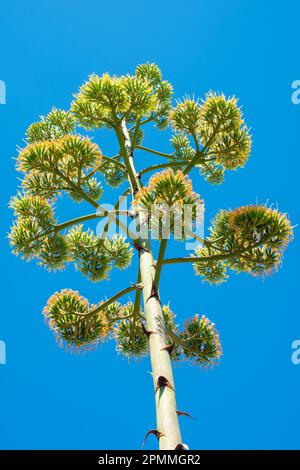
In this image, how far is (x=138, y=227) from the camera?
571 cm

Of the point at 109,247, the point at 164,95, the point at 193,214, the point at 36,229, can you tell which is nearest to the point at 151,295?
the point at 193,214

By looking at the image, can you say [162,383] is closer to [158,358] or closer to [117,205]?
[158,358]

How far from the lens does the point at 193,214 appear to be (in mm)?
4723

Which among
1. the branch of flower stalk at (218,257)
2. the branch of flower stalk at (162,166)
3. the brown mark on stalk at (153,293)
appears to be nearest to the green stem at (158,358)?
the brown mark on stalk at (153,293)

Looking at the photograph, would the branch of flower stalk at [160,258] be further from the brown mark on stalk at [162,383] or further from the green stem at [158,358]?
the brown mark on stalk at [162,383]

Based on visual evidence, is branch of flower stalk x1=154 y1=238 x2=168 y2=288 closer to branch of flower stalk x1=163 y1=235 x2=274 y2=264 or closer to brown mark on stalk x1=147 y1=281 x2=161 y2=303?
brown mark on stalk x1=147 y1=281 x2=161 y2=303

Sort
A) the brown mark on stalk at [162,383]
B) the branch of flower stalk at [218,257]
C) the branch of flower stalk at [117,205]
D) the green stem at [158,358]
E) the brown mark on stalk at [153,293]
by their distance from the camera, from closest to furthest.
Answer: the green stem at [158,358]
the brown mark on stalk at [162,383]
the brown mark on stalk at [153,293]
the branch of flower stalk at [218,257]
the branch of flower stalk at [117,205]

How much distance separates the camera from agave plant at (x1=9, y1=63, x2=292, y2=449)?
4777 mm

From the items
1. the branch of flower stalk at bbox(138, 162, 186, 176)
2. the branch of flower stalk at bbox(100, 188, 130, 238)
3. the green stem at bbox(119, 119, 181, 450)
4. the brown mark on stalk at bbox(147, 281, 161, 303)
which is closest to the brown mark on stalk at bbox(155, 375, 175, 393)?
the green stem at bbox(119, 119, 181, 450)

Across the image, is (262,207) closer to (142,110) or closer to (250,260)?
(250,260)

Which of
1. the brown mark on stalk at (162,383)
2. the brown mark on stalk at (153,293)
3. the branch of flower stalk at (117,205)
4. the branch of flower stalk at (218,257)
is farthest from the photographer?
the branch of flower stalk at (117,205)

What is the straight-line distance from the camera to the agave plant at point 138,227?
4777 mm

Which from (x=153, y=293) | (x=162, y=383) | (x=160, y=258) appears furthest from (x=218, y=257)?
(x=162, y=383)
